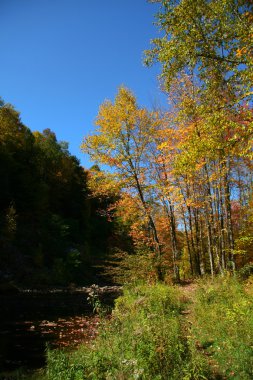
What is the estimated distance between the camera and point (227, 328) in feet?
22.7

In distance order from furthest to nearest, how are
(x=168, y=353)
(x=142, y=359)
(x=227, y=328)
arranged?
(x=227, y=328) < (x=168, y=353) < (x=142, y=359)

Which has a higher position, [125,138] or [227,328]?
[125,138]

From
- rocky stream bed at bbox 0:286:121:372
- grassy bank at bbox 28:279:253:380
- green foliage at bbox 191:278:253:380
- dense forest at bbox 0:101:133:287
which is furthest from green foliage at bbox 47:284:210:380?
dense forest at bbox 0:101:133:287

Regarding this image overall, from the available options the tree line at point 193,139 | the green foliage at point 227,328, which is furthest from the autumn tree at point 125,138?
the green foliage at point 227,328

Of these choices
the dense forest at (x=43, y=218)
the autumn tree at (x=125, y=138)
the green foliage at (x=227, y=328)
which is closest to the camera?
the green foliage at (x=227, y=328)

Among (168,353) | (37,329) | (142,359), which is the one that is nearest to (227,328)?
(168,353)

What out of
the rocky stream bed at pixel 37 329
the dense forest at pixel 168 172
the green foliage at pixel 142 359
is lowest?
the rocky stream bed at pixel 37 329

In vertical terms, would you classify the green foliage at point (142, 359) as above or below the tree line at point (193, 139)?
below

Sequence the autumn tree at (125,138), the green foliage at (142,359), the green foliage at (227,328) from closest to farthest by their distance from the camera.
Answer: the green foliage at (142,359) → the green foliage at (227,328) → the autumn tree at (125,138)

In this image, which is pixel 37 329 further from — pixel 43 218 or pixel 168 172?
pixel 43 218

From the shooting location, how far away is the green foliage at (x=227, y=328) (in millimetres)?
5258

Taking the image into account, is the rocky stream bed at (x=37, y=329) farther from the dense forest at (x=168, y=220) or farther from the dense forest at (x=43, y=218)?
the dense forest at (x=43, y=218)

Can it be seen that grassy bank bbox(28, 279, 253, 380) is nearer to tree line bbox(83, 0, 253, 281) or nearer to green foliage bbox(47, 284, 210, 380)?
green foliage bbox(47, 284, 210, 380)

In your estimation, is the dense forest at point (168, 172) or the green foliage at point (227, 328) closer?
the green foliage at point (227, 328)
